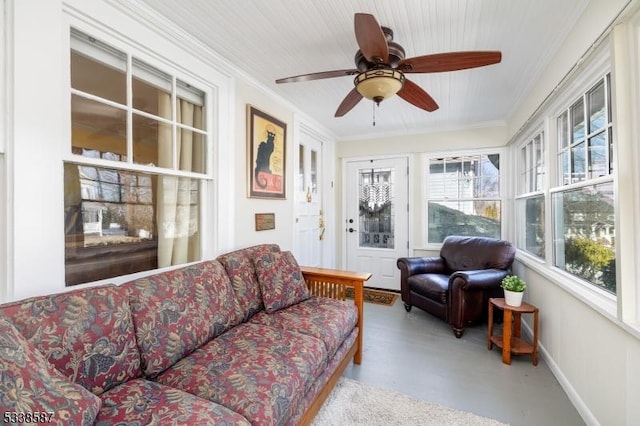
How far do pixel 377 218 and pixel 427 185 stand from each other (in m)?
0.89

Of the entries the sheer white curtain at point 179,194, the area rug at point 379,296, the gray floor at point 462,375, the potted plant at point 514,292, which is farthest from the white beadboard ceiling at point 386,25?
the area rug at point 379,296

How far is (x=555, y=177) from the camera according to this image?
7.70 feet

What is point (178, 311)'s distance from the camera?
1502 millimetres

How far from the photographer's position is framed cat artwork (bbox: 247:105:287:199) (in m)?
2.65

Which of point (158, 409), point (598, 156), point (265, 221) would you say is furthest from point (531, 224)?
point (158, 409)

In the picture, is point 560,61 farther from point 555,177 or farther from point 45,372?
point 45,372

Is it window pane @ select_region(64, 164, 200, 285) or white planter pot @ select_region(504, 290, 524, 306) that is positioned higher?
window pane @ select_region(64, 164, 200, 285)

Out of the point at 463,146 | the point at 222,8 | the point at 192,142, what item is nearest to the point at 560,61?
the point at 463,146

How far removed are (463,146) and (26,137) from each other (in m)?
4.27

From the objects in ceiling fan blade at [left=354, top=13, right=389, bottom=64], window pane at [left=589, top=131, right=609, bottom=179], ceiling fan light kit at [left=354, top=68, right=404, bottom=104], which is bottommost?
window pane at [left=589, top=131, right=609, bottom=179]

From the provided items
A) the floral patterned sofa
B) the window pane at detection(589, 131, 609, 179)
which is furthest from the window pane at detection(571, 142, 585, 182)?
the floral patterned sofa

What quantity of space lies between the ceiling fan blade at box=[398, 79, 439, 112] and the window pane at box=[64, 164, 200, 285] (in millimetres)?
1726

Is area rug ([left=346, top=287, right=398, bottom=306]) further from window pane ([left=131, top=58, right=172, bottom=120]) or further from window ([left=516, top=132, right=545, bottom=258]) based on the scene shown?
window pane ([left=131, top=58, right=172, bottom=120])

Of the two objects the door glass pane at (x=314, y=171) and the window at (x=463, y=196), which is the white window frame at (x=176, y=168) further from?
the window at (x=463, y=196)
